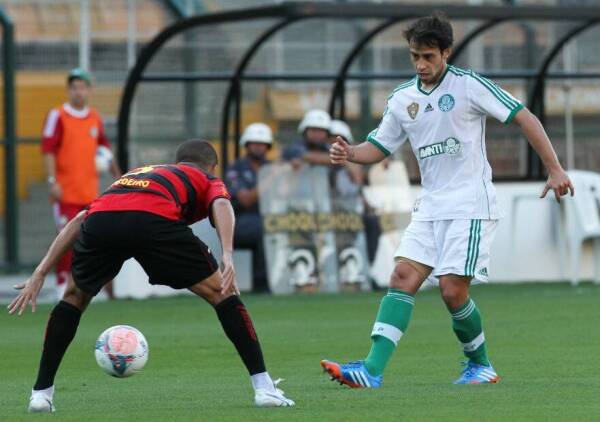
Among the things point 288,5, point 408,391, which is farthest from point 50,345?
point 288,5

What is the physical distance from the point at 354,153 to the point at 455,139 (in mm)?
645

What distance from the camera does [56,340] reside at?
25.5ft

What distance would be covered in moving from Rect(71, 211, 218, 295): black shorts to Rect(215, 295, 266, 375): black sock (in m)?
0.20

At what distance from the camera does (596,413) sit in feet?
23.9

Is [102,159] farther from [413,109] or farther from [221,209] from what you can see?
[221,209]

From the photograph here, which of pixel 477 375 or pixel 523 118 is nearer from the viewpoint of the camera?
pixel 523 118

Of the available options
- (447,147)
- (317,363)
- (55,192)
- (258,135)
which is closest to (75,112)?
(55,192)

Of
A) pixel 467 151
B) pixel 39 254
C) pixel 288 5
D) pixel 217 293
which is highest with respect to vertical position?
pixel 288 5

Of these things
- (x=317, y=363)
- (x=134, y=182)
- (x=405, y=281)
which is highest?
(x=134, y=182)

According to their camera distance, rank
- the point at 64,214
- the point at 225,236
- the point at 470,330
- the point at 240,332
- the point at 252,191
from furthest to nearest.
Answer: the point at 252,191, the point at 64,214, the point at 470,330, the point at 240,332, the point at 225,236

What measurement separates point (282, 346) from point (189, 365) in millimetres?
1356

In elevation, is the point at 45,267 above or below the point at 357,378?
above

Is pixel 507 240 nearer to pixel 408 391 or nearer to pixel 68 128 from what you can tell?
pixel 68 128

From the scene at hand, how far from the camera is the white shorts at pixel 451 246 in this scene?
8.66m
